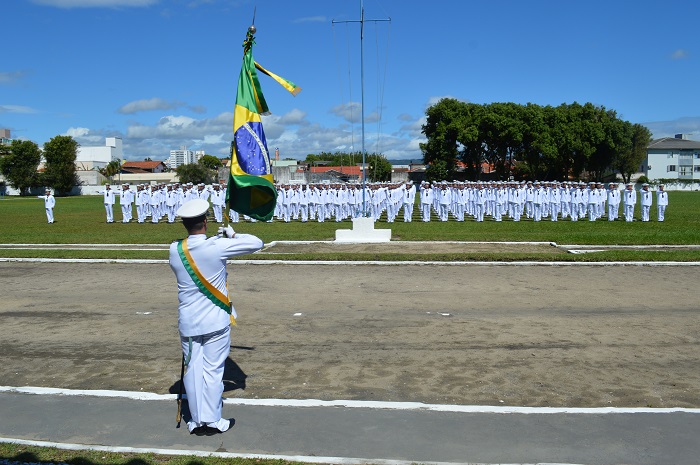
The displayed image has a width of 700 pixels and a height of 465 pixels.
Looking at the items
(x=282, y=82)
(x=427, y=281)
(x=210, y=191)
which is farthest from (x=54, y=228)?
(x=282, y=82)

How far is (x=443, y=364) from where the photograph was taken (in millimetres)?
7023

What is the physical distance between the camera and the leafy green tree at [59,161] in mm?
91188

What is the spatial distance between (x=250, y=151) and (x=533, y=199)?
81.1 ft

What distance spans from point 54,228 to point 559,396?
26344 millimetres

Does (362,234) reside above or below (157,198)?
below

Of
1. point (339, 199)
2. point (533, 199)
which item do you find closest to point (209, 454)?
point (339, 199)

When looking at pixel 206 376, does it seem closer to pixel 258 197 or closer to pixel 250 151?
pixel 258 197

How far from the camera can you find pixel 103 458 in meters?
4.68

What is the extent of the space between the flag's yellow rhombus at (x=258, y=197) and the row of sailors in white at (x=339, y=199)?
75.5 ft

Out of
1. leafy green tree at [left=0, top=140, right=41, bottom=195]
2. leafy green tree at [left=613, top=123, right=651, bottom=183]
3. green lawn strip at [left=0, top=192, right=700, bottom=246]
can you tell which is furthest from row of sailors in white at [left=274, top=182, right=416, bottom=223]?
leafy green tree at [left=0, top=140, right=41, bottom=195]

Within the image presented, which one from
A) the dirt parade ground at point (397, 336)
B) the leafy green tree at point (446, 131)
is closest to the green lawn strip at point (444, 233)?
the dirt parade ground at point (397, 336)

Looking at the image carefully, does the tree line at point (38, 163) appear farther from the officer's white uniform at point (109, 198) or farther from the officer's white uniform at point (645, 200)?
the officer's white uniform at point (645, 200)

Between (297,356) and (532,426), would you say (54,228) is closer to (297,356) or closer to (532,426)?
(297,356)

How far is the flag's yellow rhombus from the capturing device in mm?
7145
